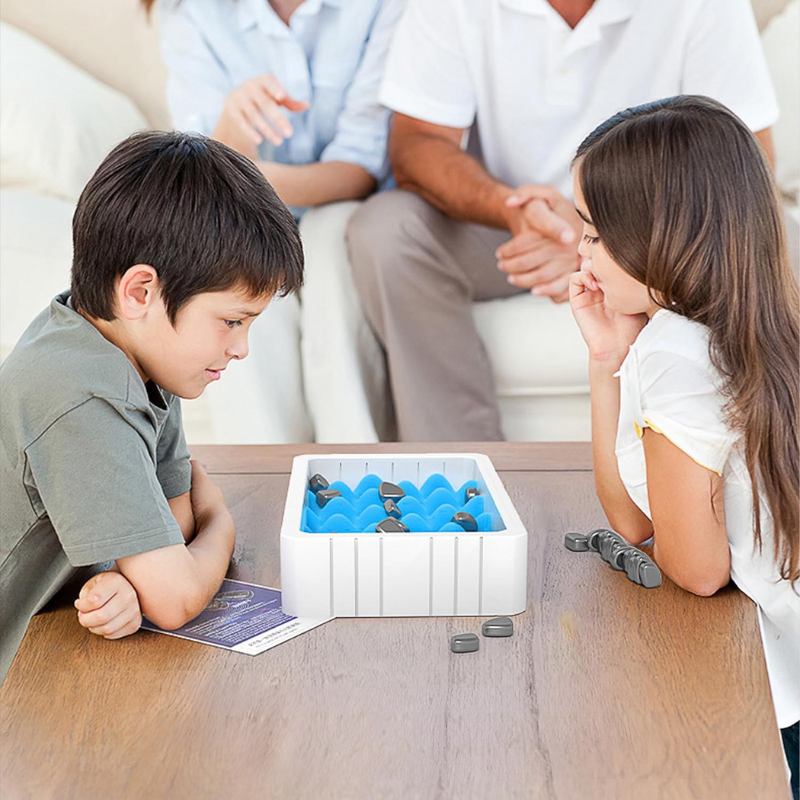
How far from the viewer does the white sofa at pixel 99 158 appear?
1.98 metres

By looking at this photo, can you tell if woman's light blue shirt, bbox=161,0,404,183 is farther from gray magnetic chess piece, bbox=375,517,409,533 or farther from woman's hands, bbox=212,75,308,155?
gray magnetic chess piece, bbox=375,517,409,533

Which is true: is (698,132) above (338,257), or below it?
above

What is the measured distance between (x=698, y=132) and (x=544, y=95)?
1.28 meters

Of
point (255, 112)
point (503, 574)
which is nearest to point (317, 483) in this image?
point (503, 574)

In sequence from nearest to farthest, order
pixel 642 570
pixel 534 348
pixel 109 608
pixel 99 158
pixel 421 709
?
1. pixel 421 709
2. pixel 109 608
3. pixel 642 570
4. pixel 534 348
5. pixel 99 158

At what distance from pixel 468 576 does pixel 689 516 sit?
0.62ft

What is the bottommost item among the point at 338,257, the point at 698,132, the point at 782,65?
the point at 338,257

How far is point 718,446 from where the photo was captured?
2.70 ft

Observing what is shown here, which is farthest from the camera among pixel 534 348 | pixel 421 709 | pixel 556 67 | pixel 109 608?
pixel 556 67

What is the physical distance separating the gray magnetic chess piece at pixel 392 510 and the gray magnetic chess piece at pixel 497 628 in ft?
0.52

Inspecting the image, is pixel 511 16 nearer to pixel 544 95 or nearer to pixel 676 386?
pixel 544 95

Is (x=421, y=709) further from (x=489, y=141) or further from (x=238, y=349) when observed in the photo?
(x=489, y=141)

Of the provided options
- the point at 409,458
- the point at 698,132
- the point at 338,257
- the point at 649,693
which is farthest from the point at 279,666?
the point at 338,257

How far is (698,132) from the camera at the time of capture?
89cm
